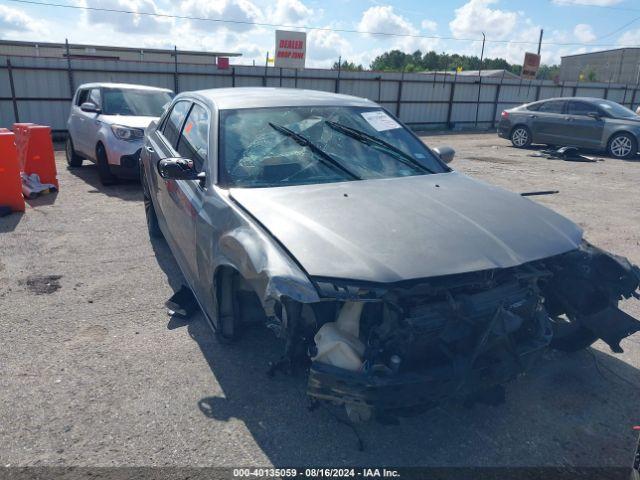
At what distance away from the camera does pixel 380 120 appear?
4.30m

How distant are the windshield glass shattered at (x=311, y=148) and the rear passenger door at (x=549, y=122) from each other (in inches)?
485

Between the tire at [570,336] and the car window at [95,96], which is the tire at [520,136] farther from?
the tire at [570,336]

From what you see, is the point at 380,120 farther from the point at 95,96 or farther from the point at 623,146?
the point at 623,146

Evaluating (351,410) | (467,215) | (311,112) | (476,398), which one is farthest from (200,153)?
(476,398)

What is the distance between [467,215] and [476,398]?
1015 mm

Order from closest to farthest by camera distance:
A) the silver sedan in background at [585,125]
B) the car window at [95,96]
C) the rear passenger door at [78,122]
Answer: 1. the car window at [95,96]
2. the rear passenger door at [78,122]
3. the silver sedan in background at [585,125]

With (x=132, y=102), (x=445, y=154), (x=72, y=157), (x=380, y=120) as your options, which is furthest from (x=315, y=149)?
(x=72, y=157)

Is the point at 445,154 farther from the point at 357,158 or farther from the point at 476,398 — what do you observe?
the point at 476,398

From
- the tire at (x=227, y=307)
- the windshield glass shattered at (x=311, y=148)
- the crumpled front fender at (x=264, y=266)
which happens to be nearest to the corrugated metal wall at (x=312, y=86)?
the windshield glass shattered at (x=311, y=148)

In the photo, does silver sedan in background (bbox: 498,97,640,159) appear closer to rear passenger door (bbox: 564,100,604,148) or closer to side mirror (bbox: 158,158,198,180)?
rear passenger door (bbox: 564,100,604,148)

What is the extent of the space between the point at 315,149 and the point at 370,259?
1473mm

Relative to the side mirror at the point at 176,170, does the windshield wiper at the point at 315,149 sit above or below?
above

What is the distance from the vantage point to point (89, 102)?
30.8 ft

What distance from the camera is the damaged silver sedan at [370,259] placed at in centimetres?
242
